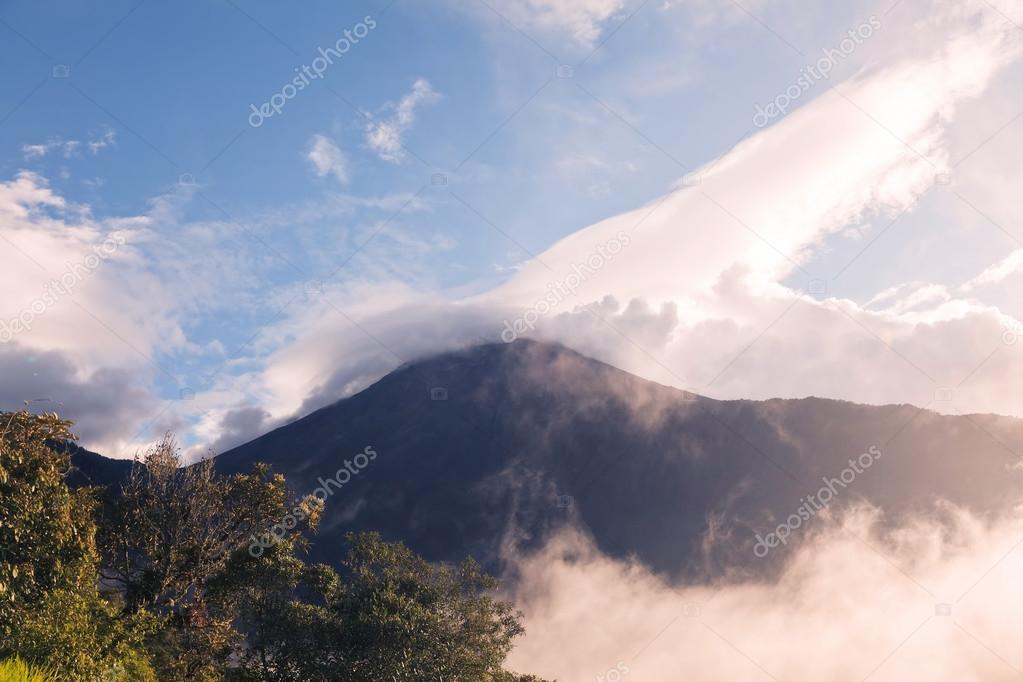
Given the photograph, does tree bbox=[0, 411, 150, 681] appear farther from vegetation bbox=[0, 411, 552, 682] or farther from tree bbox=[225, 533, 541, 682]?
tree bbox=[225, 533, 541, 682]

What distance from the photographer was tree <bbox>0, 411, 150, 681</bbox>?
22.4 metres

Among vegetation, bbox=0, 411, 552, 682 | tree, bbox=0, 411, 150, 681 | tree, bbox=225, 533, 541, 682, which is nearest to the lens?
tree, bbox=0, 411, 150, 681

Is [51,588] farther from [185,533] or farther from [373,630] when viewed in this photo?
[373,630]

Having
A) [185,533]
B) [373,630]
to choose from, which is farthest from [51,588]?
[373,630]

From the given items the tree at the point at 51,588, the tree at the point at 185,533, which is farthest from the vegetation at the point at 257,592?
the tree at the point at 51,588

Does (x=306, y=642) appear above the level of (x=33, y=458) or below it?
below

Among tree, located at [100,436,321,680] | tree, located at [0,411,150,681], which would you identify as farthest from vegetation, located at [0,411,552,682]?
tree, located at [0,411,150,681]

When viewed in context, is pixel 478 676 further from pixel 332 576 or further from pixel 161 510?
pixel 161 510

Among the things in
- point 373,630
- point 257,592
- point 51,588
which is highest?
point 51,588

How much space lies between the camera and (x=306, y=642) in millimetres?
42750

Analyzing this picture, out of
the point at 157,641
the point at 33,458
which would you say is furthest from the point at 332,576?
the point at 33,458

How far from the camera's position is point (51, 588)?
26344 millimetres

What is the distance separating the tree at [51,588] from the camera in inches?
880

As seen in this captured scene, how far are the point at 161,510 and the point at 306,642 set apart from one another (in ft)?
38.0
